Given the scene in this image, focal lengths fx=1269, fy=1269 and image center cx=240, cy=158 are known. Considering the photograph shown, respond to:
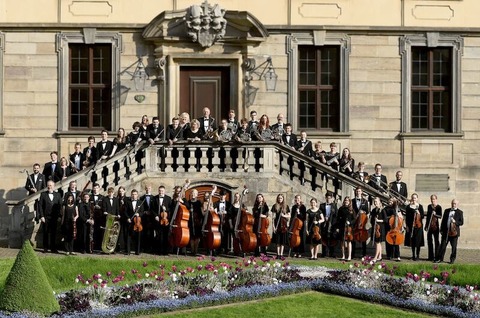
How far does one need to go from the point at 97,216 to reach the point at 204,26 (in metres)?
6.68

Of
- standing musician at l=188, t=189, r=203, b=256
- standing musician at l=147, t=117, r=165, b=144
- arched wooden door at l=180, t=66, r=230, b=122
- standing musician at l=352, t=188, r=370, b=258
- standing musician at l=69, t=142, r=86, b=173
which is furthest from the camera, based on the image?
arched wooden door at l=180, t=66, r=230, b=122

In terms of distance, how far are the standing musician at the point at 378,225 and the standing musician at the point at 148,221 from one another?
4.79 metres

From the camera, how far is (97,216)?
27.7 m

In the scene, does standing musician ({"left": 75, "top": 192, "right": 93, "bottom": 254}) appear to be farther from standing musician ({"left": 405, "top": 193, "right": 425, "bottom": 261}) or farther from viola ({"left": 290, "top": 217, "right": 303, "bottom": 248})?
standing musician ({"left": 405, "top": 193, "right": 425, "bottom": 261})

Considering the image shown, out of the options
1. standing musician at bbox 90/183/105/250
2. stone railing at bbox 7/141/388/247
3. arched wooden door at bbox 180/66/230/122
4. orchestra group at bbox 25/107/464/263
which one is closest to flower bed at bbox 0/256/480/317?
orchestra group at bbox 25/107/464/263

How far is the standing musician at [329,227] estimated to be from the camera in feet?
90.3

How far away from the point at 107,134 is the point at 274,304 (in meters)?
11.5

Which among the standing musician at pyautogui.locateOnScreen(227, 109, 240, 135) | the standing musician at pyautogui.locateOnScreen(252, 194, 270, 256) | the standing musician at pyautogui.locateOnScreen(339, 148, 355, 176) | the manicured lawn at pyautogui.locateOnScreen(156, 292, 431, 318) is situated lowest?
the manicured lawn at pyautogui.locateOnScreen(156, 292, 431, 318)

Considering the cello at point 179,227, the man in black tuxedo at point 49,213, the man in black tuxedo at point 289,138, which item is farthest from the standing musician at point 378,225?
the man in black tuxedo at point 49,213

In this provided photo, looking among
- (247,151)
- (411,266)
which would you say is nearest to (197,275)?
(411,266)

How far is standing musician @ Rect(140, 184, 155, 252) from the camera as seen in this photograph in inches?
1091

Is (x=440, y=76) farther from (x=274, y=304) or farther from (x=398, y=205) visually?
(x=274, y=304)

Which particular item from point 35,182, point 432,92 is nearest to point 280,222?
point 35,182

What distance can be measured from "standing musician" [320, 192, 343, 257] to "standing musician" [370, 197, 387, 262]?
80cm
